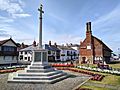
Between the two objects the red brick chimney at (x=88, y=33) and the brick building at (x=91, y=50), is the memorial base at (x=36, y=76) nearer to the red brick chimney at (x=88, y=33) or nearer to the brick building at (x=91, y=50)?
the brick building at (x=91, y=50)

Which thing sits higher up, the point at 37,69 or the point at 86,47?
the point at 86,47

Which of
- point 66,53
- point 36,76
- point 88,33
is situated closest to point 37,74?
point 36,76

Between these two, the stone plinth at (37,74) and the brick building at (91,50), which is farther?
the brick building at (91,50)

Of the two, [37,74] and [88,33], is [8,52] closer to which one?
[88,33]

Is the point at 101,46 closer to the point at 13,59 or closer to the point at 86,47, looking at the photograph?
the point at 86,47

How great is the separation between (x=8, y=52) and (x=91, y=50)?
26.2 m

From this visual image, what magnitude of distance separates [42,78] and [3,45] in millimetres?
29408

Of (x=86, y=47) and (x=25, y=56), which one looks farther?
(x=25, y=56)

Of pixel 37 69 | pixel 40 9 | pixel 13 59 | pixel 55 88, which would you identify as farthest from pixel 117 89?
pixel 13 59

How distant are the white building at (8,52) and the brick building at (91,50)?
72.8 ft

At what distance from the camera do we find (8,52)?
159 feet

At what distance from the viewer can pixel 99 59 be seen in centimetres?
5247

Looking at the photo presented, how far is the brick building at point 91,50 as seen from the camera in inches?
2058

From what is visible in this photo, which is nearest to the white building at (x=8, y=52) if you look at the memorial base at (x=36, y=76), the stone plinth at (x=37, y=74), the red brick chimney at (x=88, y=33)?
the red brick chimney at (x=88, y=33)
